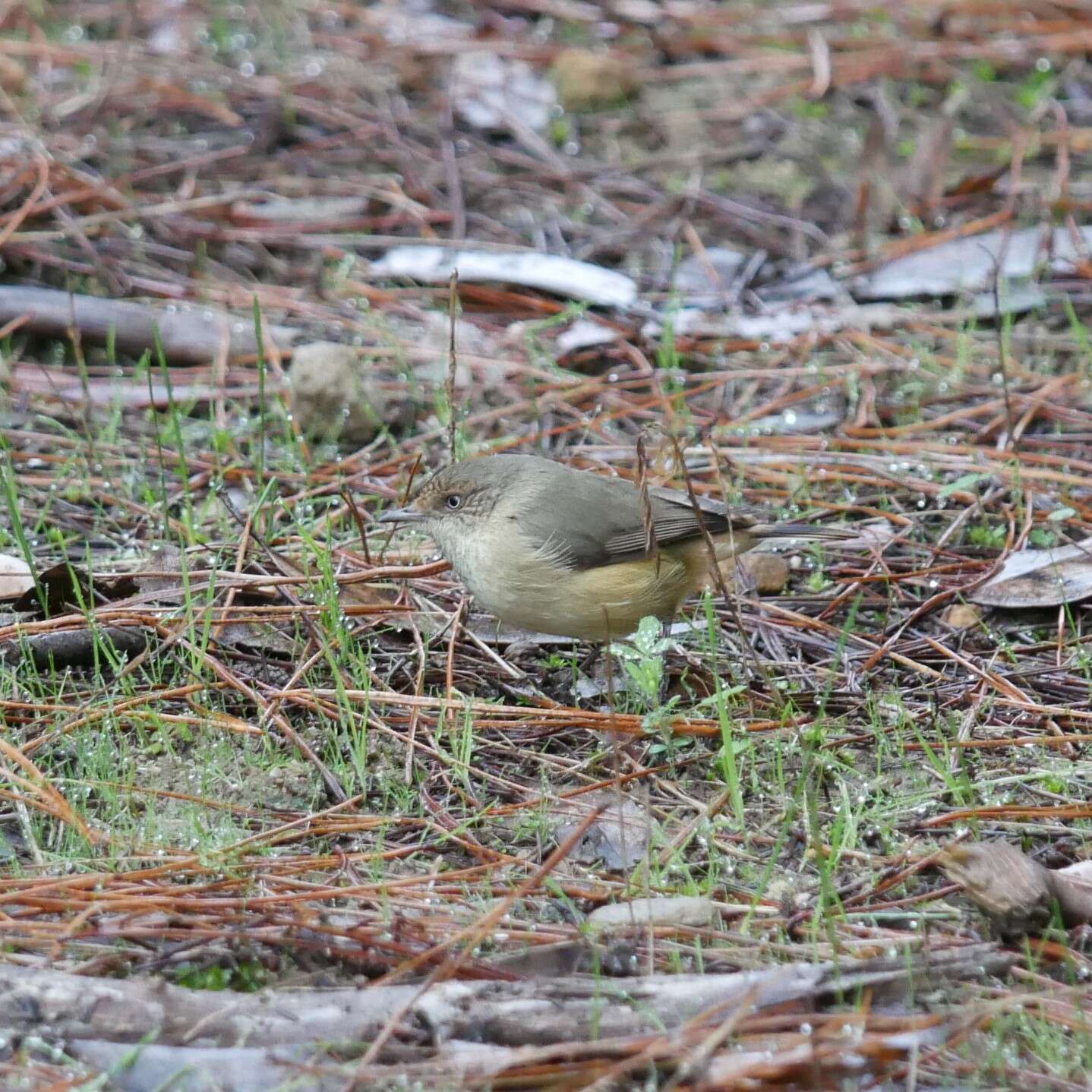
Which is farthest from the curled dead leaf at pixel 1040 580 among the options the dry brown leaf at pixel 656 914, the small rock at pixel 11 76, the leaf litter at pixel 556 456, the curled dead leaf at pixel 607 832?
the small rock at pixel 11 76

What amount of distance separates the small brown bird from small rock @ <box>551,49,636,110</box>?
15.0 feet

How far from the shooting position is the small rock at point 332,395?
5.64 metres

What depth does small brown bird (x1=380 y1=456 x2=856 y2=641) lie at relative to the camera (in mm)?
4277

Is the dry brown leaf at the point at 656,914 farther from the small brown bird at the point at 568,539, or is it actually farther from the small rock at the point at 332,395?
the small rock at the point at 332,395

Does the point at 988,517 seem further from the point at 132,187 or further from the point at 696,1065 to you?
the point at 132,187

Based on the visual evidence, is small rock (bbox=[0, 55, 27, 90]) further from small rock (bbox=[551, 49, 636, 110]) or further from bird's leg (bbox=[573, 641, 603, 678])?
bird's leg (bbox=[573, 641, 603, 678])

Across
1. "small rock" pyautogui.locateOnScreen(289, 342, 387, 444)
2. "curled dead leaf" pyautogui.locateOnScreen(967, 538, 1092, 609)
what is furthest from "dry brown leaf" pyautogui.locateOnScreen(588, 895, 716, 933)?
"small rock" pyautogui.locateOnScreen(289, 342, 387, 444)

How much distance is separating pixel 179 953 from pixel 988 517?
345 centimetres

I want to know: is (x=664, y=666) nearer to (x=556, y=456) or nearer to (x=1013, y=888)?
(x=556, y=456)

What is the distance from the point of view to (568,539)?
171 inches

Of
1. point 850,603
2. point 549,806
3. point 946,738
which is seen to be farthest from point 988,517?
point 549,806

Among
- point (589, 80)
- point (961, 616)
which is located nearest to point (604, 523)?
point (961, 616)

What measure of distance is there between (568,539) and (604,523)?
16 cm

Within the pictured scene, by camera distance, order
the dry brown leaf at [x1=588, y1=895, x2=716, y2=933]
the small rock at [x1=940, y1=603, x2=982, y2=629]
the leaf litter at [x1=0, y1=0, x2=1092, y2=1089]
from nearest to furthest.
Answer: the leaf litter at [x1=0, y1=0, x2=1092, y2=1089], the dry brown leaf at [x1=588, y1=895, x2=716, y2=933], the small rock at [x1=940, y1=603, x2=982, y2=629]
